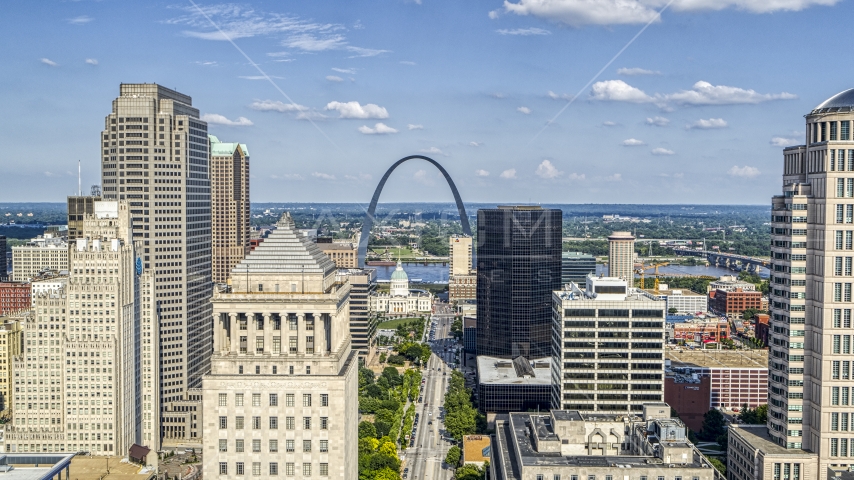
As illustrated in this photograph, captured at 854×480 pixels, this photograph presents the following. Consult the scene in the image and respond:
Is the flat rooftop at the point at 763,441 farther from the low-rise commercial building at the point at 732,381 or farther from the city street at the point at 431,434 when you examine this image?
the city street at the point at 431,434

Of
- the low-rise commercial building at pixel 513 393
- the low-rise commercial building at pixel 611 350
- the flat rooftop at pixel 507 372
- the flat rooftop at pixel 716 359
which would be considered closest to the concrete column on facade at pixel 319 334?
the low-rise commercial building at pixel 611 350

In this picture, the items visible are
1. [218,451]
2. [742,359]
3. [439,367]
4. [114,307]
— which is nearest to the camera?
[218,451]

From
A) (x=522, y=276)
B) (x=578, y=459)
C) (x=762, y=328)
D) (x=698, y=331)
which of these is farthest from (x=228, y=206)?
(x=578, y=459)

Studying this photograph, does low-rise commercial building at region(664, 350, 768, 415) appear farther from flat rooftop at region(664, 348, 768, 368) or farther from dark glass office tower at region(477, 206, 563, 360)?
dark glass office tower at region(477, 206, 563, 360)

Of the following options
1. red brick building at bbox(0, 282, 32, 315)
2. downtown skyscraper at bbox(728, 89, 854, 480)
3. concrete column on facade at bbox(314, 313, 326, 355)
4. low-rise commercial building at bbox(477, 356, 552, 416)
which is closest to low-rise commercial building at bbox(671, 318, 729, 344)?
low-rise commercial building at bbox(477, 356, 552, 416)

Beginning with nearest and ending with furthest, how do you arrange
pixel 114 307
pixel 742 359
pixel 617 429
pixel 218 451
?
pixel 218 451, pixel 617 429, pixel 114 307, pixel 742 359

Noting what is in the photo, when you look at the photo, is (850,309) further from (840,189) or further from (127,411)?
(127,411)

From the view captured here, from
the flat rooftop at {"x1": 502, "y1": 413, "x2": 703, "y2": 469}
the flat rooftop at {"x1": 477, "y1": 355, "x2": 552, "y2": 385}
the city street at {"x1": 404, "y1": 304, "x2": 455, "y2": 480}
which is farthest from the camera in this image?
the flat rooftop at {"x1": 477, "y1": 355, "x2": 552, "y2": 385}

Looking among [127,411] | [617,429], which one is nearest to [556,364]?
[617,429]
